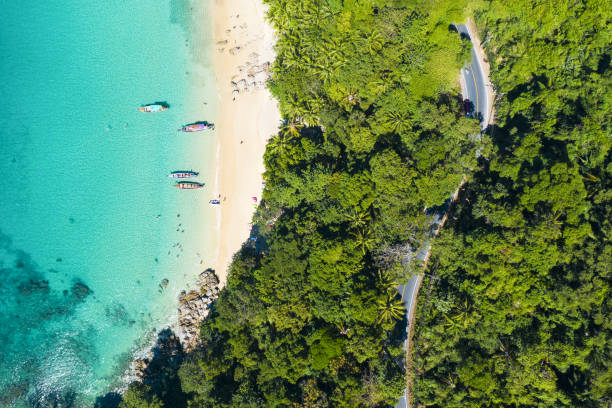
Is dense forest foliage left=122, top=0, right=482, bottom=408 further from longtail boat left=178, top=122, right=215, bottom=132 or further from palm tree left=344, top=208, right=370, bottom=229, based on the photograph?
longtail boat left=178, top=122, right=215, bottom=132

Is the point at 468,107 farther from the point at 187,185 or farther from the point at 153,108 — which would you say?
the point at 153,108

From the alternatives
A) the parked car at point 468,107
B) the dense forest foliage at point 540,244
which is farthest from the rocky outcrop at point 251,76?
the dense forest foliage at point 540,244

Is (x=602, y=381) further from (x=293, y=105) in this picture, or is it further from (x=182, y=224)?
(x=182, y=224)

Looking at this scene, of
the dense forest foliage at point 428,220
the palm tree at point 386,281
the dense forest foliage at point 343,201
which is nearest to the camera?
the dense forest foliage at point 428,220

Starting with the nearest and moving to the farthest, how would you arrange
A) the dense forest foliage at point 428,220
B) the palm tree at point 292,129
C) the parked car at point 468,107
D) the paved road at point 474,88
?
the dense forest foliage at point 428,220, the paved road at point 474,88, the parked car at point 468,107, the palm tree at point 292,129

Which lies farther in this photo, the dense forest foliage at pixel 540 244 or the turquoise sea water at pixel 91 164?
the turquoise sea water at pixel 91 164

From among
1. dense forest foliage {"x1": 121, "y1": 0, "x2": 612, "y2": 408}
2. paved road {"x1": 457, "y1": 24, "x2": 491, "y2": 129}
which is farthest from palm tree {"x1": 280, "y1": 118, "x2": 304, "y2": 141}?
paved road {"x1": 457, "y1": 24, "x2": 491, "y2": 129}

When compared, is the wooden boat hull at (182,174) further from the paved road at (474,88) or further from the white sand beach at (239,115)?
the paved road at (474,88)

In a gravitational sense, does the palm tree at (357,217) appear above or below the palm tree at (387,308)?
above
